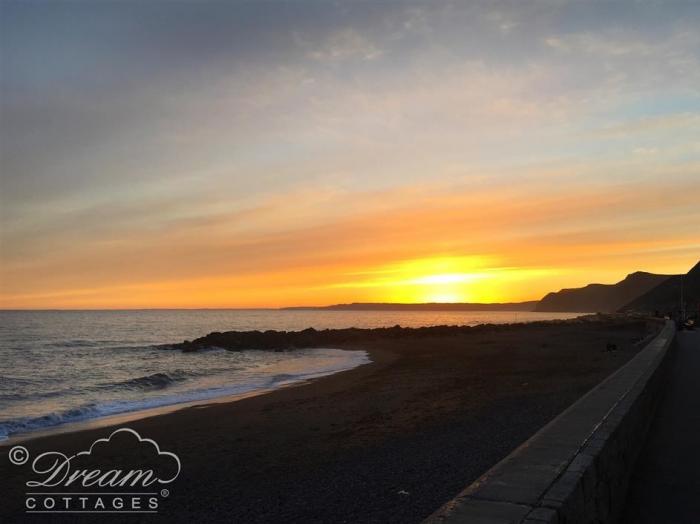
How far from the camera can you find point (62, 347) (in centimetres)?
5209

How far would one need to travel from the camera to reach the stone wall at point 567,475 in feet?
11.5

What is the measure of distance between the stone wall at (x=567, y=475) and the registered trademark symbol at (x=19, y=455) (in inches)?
401

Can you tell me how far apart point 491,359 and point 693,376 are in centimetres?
1505

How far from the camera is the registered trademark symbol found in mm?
10961

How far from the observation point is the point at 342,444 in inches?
421

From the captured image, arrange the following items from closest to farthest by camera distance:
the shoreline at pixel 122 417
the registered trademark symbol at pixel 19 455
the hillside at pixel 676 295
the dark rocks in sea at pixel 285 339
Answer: the registered trademark symbol at pixel 19 455 < the shoreline at pixel 122 417 < the dark rocks in sea at pixel 285 339 < the hillside at pixel 676 295

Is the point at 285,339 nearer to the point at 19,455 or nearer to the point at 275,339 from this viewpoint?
the point at 275,339

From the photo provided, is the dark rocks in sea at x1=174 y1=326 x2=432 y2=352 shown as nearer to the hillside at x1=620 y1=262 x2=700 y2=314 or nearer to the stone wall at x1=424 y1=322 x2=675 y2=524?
the stone wall at x1=424 y1=322 x2=675 y2=524

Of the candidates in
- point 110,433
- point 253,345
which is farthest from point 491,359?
point 253,345

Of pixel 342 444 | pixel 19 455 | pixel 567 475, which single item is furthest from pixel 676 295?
pixel 567 475

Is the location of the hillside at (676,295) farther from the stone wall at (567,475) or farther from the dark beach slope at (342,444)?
the stone wall at (567,475)

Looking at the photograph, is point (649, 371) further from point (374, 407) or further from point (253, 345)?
point (253, 345)

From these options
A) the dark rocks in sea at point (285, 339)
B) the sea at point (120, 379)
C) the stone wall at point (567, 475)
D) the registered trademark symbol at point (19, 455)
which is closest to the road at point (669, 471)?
the stone wall at point (567, 475)

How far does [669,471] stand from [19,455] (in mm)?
11960
